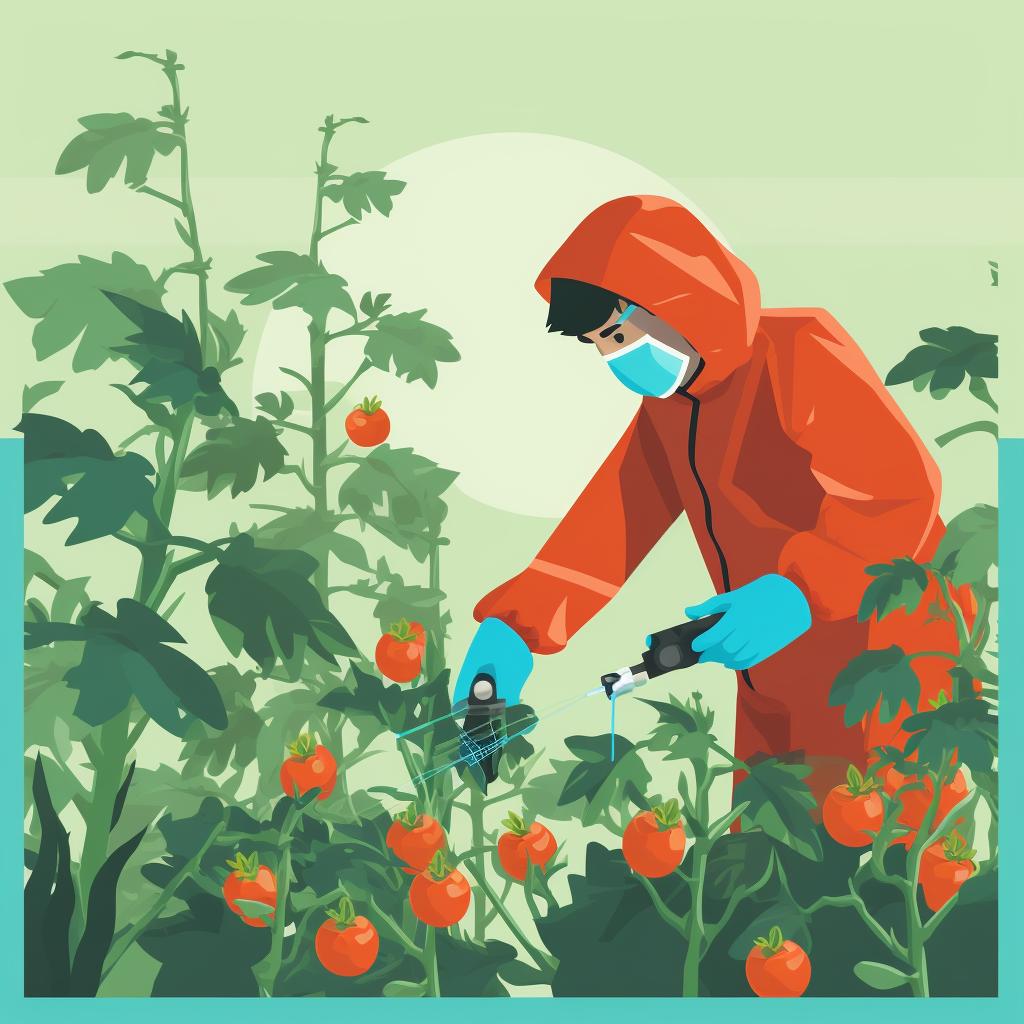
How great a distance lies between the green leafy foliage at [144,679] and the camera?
4199 mm

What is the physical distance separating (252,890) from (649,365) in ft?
4.58

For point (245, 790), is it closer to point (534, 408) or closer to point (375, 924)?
point (375, 924)

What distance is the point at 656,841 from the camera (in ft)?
14.1

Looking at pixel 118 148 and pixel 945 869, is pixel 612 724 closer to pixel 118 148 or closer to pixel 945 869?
pixel 945 869

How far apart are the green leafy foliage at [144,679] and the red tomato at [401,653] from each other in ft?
1.24

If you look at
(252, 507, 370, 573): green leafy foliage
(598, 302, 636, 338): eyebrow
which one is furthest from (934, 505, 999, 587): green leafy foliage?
(252, 507, 370, 573): green leafy foliage

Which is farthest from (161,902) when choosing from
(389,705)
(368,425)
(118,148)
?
(118,148)

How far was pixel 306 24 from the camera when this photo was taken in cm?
451

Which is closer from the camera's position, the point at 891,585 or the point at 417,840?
the point at 891,585

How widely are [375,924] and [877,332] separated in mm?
1670

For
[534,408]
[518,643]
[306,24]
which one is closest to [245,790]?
[518,643]

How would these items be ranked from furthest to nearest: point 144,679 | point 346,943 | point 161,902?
point 161,902 → point 346,943 → point 144,679

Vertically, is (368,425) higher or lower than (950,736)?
higher

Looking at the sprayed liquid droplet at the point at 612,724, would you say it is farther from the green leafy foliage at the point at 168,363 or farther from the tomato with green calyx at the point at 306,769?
the green leafy foliage at the point at 168,363
